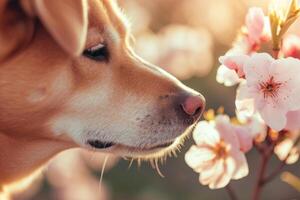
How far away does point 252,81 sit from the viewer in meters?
1.58

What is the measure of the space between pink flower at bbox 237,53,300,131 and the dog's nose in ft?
1.34

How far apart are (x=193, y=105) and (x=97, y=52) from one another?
11.6 inches

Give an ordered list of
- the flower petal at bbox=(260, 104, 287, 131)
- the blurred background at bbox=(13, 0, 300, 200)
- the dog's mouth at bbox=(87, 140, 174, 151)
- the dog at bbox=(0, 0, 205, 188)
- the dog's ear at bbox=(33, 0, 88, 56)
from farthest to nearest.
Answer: the blurred background at bbox=(13, 0, 300, 200), the dog's mouth at bbox=(87, 140, 174, 151), the dog at bbox=(0, 0, 205, 188), the dog's ear at bbox=(33, 0, 88, 56), the flower petal at bbox=(260, 104, 287, 131)

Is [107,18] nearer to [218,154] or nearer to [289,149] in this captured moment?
[218,154]

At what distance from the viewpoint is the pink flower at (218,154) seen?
1.76 m

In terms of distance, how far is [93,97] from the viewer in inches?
81.0

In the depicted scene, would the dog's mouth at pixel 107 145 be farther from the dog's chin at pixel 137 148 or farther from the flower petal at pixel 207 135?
the flower petal at pixel 207 135

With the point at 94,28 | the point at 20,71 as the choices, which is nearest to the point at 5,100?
the point at 20,71

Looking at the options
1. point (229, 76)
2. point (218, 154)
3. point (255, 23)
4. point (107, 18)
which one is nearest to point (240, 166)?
point (218, 154)

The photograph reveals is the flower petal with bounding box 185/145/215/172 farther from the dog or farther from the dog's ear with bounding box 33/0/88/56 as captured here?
the dog's ear with bounding box 33/0/88/56

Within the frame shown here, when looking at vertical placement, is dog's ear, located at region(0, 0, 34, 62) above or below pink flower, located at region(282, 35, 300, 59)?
below

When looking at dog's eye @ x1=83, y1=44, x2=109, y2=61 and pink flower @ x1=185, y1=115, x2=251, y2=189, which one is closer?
pink flower @ x1=185, y1=115, x2=251, y2=189

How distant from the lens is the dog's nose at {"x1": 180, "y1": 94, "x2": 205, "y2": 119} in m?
2.01

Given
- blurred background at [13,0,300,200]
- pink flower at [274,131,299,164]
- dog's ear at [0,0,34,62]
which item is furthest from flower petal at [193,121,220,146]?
blurred background at [13,0,300,200]
